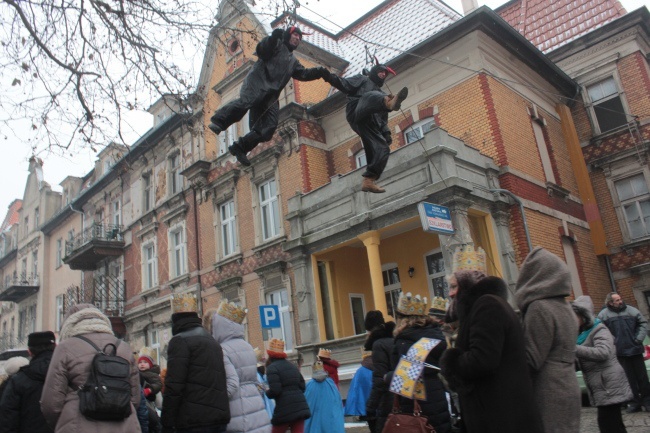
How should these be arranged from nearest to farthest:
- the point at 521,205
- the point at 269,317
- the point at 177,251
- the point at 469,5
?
the point at 269,317, the point at 521,205, the point at 469,5, the point at 177,251

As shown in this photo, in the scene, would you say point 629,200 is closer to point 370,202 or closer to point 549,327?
point 370,202

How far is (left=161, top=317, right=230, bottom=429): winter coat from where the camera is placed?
179 inches

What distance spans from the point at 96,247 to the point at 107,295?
2.28m

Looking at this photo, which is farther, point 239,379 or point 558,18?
point 558,18

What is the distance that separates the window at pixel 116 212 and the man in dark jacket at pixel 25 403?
23.3 metres

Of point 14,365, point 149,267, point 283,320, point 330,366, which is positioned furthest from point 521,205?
point 149,267

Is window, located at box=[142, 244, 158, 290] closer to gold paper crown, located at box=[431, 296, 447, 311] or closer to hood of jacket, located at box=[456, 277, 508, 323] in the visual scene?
gold paper crown, located at box=[431, 296, 447, 311]

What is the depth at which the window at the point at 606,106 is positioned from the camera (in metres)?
17.6

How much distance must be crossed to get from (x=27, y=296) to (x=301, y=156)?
25557mm

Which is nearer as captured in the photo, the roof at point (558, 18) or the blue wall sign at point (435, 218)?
the blue wall sign at point (435, 218)

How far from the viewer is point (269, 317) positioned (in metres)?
12.8

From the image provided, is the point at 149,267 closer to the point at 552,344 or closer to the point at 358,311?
the point at 358,311

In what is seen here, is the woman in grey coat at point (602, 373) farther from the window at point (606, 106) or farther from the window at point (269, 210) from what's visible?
the window at point (606, 106)

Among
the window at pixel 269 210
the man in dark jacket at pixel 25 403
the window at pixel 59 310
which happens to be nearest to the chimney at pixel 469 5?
the window at pixel 269 210
